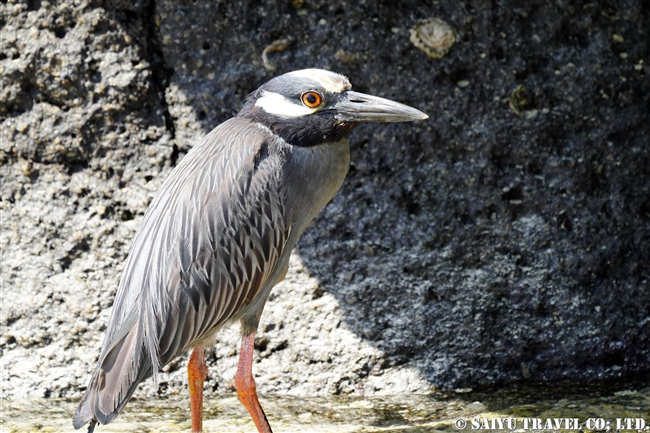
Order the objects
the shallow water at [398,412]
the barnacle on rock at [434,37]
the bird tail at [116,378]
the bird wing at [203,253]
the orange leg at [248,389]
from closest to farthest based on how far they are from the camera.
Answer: the bird tail at [116,378] < the bird wing at [203,253] < the orange leg at [248,389] < the shallow water at [398,412] < the barnacle on rock at [434,37]

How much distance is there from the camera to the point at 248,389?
11.7 feet

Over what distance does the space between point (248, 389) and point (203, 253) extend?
619mm

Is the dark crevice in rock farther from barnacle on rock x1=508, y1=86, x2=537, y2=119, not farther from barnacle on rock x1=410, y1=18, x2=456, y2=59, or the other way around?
barnacle on rock x1=508, y1=86, x2=537, y2=119

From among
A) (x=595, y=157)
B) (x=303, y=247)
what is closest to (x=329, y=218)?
(x=303, y=247)

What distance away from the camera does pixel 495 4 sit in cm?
430

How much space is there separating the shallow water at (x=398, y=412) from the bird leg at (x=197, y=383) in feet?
0.43

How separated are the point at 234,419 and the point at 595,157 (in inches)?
85.8

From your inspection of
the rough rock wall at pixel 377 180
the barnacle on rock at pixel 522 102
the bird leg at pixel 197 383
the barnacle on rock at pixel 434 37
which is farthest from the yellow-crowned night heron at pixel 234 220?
the barnacle on rock at pixel 522 102

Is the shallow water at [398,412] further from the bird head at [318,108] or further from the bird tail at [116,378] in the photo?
the bird head at [318,108]

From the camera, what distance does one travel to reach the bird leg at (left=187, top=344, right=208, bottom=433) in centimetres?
363

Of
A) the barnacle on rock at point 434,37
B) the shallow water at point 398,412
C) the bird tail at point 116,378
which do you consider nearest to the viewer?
the bird tail at point 116,378

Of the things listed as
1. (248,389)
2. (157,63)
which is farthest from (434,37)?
(248,389)

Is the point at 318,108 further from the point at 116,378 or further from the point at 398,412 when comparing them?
the point at 398,412

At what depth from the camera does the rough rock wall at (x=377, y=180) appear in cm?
418
